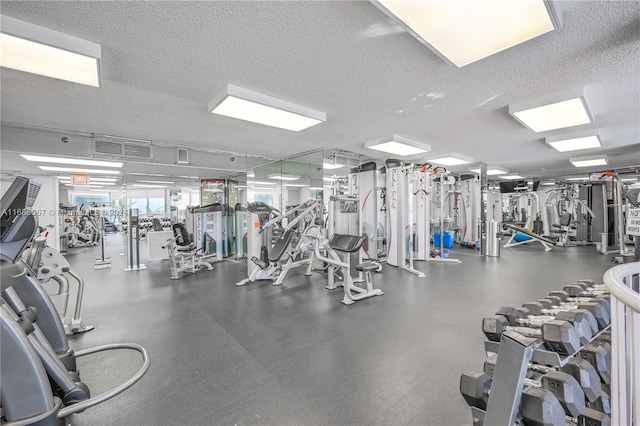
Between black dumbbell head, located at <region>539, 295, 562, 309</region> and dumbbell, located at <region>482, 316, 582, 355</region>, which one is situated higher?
dumbbell, located at <region>482, 316, 582, 355</region>

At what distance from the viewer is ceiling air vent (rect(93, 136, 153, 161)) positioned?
424 centimetres

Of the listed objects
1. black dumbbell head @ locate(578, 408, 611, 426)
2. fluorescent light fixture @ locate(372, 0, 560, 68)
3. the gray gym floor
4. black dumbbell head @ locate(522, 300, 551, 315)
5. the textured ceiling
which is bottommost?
the gray gym floor

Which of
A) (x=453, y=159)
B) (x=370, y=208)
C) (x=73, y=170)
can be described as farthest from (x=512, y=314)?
(x=73, y=170)

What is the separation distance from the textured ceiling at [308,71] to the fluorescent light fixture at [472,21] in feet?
0.58

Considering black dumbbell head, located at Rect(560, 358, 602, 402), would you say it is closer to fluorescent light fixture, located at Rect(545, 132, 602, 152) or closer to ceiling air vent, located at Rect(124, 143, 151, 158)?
fluorescent light fixture, located at Rect(545, 132, 602, 152)

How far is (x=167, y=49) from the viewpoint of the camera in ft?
6.71

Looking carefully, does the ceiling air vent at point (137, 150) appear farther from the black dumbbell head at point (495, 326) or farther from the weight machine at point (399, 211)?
the black dumbbell head at point (495, 326)

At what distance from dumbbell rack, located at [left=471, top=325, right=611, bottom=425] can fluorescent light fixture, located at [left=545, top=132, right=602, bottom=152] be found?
16.9 feet

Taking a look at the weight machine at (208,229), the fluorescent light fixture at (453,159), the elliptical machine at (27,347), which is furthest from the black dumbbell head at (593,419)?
the weight machine at (208,229)

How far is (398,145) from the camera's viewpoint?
4.94 meters

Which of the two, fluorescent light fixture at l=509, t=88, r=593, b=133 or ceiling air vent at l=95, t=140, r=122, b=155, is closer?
fluorescent light fixture at l=509, t=88, r=593, b=133

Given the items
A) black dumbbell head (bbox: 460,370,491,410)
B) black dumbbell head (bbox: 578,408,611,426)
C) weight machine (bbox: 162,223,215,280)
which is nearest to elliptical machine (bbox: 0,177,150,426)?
black dumbbell head (bbox: 460,370,491,410)

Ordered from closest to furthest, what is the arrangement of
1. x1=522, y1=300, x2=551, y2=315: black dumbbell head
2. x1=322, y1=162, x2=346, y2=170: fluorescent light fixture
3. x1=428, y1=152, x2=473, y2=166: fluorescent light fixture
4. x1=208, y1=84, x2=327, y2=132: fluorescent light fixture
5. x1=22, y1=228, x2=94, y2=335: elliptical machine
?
1. x1=522, y1=300, x2=551, y2=315: black dumbbell head
2. x1=22, y1=228, x2=94, y2=335: elliptical machine
3. x1=208, y1=84, x2=327, y2=132: fluorescent light fixture
4. x1=322, y1=162, x2=346, y2=170: fluorescent light fixture
5. x1=428, y1=152, x2=473, y2=166: fluorescent light fixture

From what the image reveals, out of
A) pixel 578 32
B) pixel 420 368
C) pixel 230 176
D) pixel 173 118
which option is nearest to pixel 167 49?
pixel 173 118
